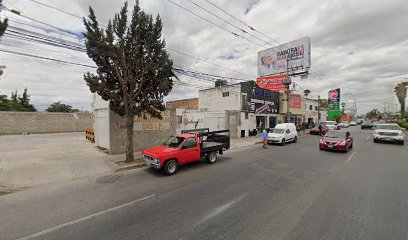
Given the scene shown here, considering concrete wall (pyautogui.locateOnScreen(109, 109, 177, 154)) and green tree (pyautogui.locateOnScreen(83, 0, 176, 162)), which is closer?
green tree (pyautogui.locateOnScreen(83, 0, 176, 162))

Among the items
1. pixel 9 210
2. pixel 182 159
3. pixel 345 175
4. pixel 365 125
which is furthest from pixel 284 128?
pixel 365 125

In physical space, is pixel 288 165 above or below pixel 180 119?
below

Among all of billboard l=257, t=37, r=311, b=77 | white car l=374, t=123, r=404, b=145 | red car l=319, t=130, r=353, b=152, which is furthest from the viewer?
billboard l=257, t=37, r=311, b=77

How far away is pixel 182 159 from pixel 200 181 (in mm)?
1741

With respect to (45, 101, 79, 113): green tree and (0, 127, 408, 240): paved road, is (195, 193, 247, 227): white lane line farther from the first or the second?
(45, 101, 79, 113): green tree

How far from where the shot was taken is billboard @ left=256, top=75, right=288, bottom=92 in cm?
2242

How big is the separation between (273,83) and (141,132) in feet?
60.6

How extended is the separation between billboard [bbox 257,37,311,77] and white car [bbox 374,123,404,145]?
390 inches

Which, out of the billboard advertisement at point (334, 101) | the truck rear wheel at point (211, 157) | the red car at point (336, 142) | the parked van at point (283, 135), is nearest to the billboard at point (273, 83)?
the parked van at point (283, 135)

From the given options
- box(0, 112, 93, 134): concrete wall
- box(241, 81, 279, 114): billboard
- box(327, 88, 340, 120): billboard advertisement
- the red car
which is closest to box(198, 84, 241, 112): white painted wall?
box(241, 81, 279, 114): billboard

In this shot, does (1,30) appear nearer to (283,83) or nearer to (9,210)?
(9,210)

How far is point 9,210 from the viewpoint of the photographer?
15.1 ft

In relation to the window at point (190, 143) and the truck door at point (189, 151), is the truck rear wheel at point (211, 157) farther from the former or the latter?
the window at point (190, 143)

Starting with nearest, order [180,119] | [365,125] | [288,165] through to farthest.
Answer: [288,165] < [180,119] < [365,125]
